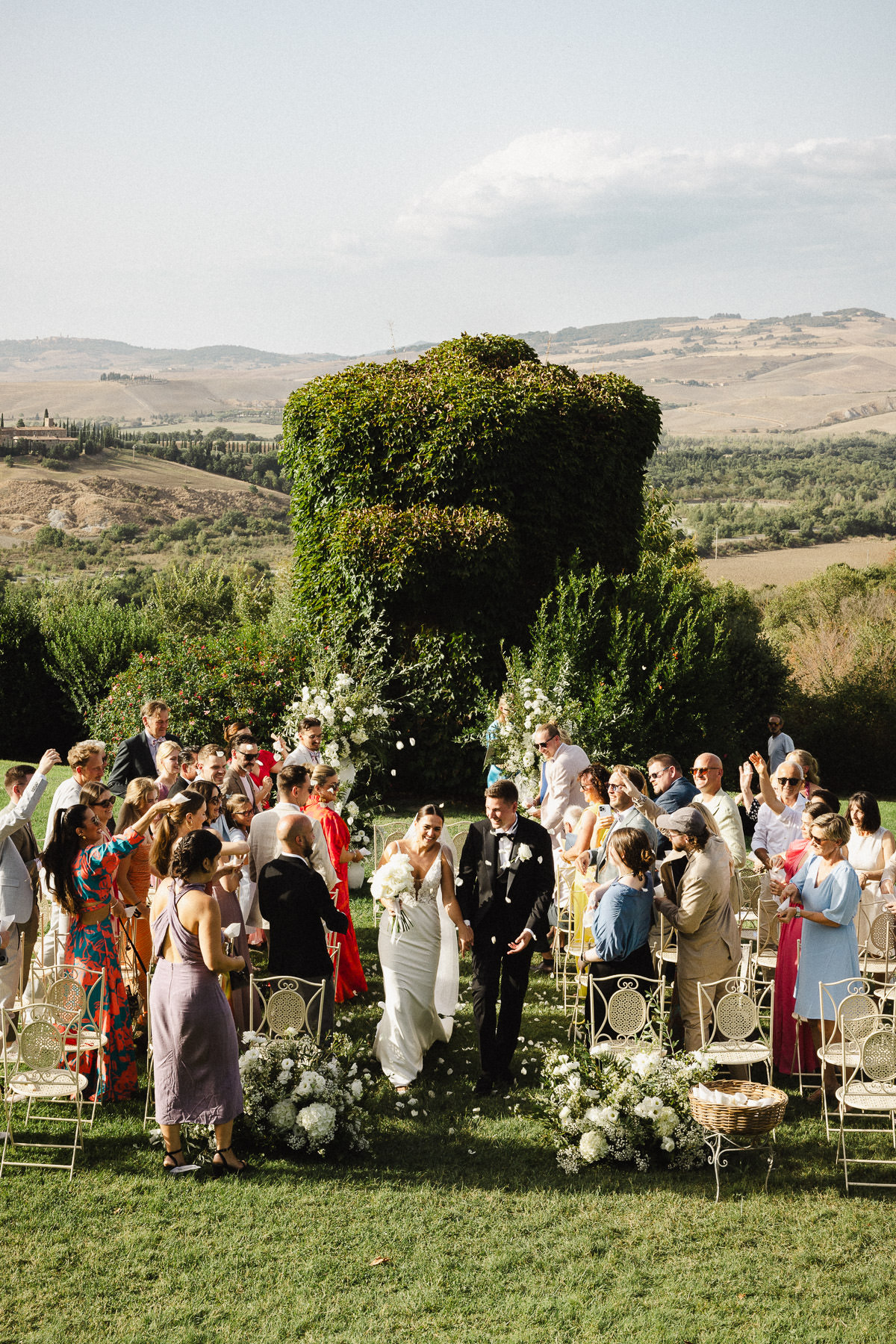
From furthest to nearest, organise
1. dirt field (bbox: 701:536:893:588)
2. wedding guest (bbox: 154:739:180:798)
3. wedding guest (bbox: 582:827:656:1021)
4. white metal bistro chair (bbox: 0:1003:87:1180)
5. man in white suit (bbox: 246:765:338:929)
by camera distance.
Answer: dirt field (bbox: 701:536:893:588), wedding guest (bbox: 154:739:180:798), man in white suit (bbox: 246:765:338:929), wedding guest (bbox: 582:827:656:1021), white metal bistro chair (bbox: 0:1003:87:1180)

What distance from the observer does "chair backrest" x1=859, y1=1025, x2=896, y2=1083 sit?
592cm

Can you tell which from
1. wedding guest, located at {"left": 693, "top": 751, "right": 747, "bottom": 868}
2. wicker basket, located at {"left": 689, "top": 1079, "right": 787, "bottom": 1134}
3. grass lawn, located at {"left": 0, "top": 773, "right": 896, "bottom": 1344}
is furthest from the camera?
wedding guest, located at {"left": 693, "top": 751, "right": 747, "bottom": 868}

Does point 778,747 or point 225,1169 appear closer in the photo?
point 225,1169

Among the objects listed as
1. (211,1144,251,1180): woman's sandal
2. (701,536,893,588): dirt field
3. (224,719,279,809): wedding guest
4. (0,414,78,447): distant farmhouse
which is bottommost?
(211,1144,251,1180): woman's sandal

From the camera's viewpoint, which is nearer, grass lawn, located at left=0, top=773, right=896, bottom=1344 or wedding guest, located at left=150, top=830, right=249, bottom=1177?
grass lawn, located at left=0, top=773, right=896, bottom=1344

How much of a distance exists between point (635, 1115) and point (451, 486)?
13.3 meters

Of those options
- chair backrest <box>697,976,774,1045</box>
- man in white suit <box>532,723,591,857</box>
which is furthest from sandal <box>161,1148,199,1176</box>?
man in white suit <box>532,723,591,857</box>

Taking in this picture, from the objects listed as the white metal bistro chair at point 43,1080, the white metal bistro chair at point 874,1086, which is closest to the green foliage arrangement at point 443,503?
the white metal bistro chair at point 43,1080

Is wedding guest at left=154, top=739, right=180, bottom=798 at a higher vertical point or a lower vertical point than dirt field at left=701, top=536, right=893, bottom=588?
lower

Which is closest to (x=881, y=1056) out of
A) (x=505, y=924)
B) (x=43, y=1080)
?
(x=505, y=924)

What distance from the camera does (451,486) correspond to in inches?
712

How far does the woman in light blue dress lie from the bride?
224cm

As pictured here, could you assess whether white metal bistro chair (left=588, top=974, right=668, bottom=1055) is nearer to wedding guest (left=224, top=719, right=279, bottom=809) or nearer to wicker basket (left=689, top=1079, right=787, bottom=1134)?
wicker basket (left=689, top=1079, right=787, bottom=1134)

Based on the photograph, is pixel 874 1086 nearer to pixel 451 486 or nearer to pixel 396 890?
pixel 396 890
